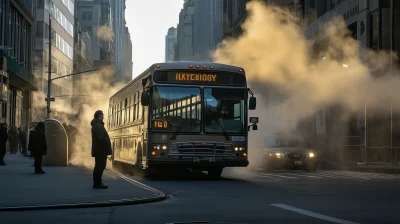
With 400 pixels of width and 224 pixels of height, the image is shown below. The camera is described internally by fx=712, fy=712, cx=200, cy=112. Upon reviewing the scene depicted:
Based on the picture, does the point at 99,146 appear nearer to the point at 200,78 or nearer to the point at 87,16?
the point at 200,78

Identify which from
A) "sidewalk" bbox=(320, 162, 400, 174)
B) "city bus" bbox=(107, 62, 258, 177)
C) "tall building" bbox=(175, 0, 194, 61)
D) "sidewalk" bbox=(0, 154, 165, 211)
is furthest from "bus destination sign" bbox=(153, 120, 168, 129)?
"tall building" bbox=(175, 0, 194, 61)

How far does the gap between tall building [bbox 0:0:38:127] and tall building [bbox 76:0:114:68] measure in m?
95.8

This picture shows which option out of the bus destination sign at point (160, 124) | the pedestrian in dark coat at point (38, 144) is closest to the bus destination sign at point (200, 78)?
the bus destination sign at point (160, 124)

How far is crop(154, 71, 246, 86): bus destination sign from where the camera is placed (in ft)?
68.3

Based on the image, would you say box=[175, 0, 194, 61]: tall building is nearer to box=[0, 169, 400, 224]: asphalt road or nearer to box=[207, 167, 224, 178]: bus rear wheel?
box=[207, 167, 224, 178]: bus rear wheel

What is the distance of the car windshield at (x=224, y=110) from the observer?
68.0ft

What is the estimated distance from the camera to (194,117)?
67.8ft

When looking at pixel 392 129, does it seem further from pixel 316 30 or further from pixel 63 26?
pixel 63 26

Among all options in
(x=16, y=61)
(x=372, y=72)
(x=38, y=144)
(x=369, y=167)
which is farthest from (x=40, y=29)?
(x=38, y=144)

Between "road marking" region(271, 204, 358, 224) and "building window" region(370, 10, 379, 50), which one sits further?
"building window" region(370, 10, 379, 50)

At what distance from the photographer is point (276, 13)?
5691 centimetres

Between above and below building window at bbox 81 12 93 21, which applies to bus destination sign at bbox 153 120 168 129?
below

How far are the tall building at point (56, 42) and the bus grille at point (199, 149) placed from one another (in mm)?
46355

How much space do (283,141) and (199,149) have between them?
1025 centimetres
